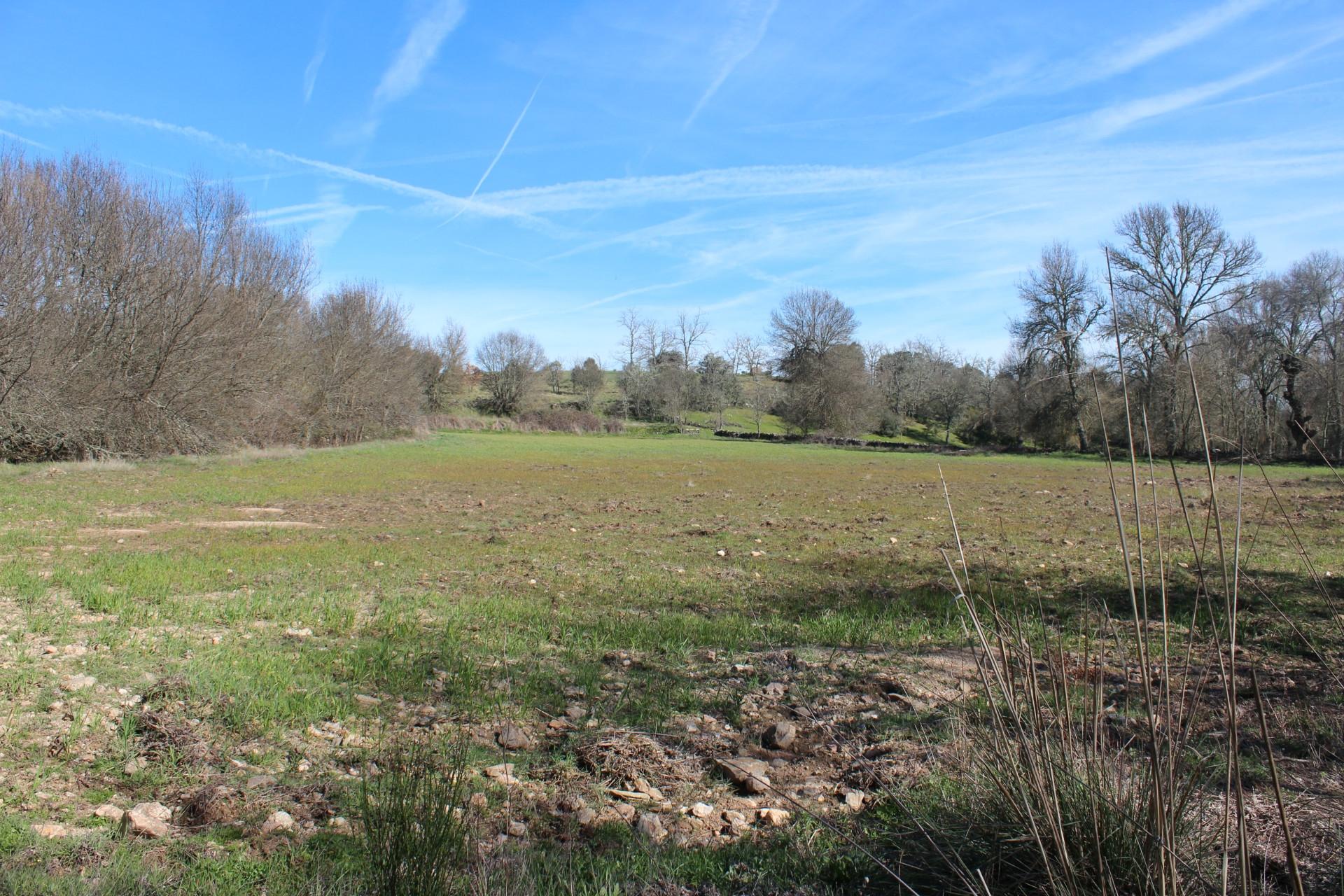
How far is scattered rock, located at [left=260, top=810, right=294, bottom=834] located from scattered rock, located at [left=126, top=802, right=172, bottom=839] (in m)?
0.39

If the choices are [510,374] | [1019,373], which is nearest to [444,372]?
[510,374]

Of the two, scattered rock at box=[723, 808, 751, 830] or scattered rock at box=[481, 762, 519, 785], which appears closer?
scattered rock at box=[723, 808, 751, 830]

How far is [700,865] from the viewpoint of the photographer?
3.22 metres

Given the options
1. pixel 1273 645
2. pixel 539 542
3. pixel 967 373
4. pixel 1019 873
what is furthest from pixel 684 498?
pixel 967 373

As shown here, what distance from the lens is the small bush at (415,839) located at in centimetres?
258

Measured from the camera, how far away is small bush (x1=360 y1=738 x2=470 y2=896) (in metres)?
2.58

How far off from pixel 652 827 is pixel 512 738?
1304 mm

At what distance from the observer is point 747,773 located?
3773 millimetres

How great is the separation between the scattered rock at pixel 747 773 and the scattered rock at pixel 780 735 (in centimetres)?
26

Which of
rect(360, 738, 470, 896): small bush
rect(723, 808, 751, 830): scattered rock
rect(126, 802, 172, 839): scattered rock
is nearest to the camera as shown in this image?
rect(360, 738, 470, 896): small bush

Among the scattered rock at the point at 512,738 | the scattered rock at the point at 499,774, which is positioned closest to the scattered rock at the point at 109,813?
the scattered rock at the point at 499,774

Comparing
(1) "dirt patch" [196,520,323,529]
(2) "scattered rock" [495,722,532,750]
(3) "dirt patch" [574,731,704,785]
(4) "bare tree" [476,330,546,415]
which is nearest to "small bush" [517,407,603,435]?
(4) "bare tree" [476,330,546,415]

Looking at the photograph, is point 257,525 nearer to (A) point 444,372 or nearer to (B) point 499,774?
(B) point 499,774

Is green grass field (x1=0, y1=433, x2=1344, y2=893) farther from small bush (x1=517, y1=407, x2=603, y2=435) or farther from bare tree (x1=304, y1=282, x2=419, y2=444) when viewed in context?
small bush (x1=517, y1=407, x2=603, y2=435)
